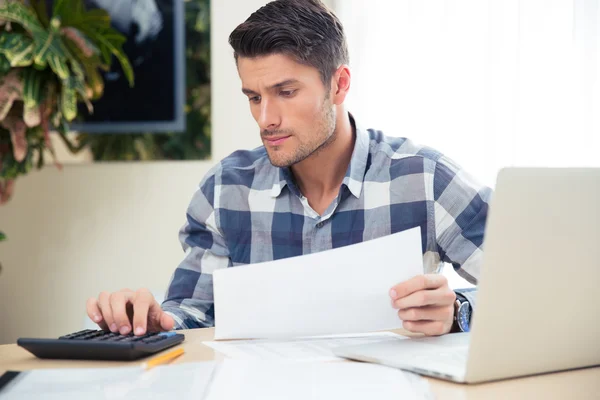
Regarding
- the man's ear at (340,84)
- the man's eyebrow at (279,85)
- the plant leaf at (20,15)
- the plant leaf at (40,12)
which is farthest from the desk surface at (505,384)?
the plant leaf at (40,12)

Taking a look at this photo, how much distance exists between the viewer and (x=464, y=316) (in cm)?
108

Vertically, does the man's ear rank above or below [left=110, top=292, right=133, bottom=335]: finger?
above

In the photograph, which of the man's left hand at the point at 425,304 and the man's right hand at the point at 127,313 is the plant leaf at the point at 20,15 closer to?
the man's right hand at the point at 127,313

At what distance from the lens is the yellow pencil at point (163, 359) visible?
2.76 feet

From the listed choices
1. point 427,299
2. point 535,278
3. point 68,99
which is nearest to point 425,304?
point 427,299

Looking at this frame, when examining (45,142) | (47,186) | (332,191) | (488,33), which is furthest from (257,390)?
(47,186)

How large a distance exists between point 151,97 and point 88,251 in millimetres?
689

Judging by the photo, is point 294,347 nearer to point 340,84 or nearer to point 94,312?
point 94,312

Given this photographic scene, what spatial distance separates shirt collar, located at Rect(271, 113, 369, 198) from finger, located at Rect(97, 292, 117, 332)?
1.77ft

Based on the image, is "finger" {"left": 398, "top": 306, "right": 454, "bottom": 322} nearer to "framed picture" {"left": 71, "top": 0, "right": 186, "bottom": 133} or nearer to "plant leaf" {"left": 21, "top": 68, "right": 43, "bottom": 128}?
"plant leaf" {"left": 21, "top": 68, "right": 43, "bottom": 128}

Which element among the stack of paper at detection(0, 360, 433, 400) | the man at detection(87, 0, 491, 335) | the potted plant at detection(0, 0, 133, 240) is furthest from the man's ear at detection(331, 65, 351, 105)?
the potted plant at detection(0, 0, 133, 240)

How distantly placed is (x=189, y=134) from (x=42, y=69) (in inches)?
23.9

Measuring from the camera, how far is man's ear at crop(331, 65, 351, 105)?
5.16 feet

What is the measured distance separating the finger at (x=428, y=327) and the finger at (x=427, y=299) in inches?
1.4
